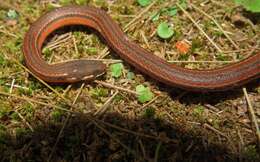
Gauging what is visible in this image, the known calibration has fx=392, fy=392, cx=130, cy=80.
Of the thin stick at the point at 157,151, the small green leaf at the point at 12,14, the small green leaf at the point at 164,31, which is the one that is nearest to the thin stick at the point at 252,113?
the thin stick at the point at 157,151

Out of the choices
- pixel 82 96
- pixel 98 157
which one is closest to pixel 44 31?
pixel 82 96

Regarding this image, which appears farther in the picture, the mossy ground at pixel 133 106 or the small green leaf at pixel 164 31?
the small green leaf at pixel 164 31

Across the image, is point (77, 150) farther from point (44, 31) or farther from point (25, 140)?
point (44, 31)

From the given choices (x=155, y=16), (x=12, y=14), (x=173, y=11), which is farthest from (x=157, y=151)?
(x=12, y=14)

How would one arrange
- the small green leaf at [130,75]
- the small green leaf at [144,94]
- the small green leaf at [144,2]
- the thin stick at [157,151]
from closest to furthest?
the thin stick at [157,151] < the small green leaf at [144,94] < the small green leaf at [130,75] < the small green leaf at [144,2]

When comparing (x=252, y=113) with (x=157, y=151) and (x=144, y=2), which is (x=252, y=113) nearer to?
(x=157, y=151)

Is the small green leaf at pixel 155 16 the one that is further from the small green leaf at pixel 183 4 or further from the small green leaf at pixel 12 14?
the small green leaf at pixel 12 14
